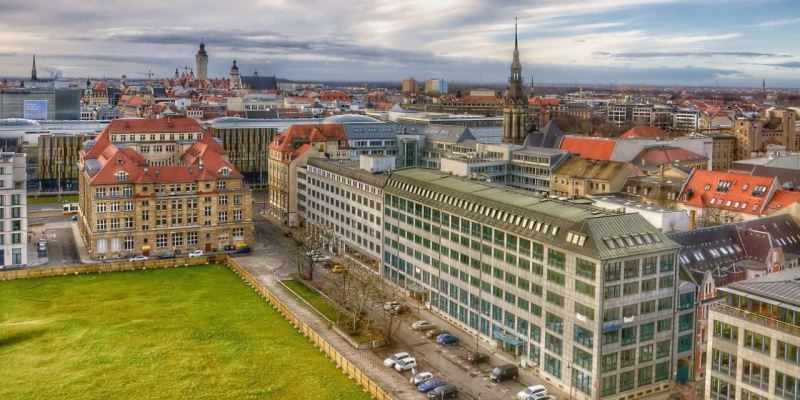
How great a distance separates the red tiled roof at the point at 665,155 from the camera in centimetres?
15188

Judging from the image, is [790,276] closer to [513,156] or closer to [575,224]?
[575,224]

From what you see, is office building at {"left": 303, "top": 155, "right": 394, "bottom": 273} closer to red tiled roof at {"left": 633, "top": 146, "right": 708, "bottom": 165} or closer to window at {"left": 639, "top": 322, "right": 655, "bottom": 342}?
window at {"left": 639, "top": 322, "right": 655, "bottom": 342}

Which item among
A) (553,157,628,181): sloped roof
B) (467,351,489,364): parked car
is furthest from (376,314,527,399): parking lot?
(553,157,628,181): sloped roof

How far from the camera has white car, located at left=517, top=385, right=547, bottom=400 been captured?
68375mm

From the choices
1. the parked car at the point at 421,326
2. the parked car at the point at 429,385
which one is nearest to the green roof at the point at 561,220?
the parked car at the point at 421,326

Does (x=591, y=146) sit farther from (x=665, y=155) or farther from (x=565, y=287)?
(x=565, y=287)

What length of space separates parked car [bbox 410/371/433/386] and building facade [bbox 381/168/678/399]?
1113 centimetres

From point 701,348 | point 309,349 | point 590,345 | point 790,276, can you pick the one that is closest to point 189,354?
point 309,349

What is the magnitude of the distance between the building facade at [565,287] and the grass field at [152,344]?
18.7 meters

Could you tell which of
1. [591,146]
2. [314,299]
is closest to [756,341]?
[314,299]

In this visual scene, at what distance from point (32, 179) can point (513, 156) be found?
117 metres

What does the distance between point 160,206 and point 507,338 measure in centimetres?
7065

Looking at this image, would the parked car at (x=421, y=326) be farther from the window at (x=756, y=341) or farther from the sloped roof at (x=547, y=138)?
the sloped roof at (x=547, y=138)

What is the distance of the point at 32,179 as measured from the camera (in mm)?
183750
